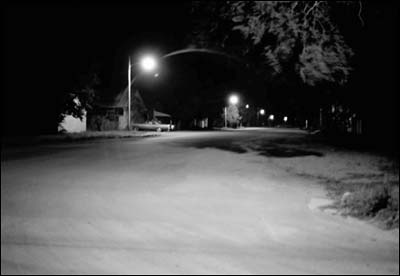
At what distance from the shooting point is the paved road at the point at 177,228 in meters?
5.64

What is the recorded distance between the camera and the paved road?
18.5 ft

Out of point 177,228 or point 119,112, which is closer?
point 177,228

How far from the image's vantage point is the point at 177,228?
23.5ft

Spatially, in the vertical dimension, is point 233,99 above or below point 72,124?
above

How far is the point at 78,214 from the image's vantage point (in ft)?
25.9

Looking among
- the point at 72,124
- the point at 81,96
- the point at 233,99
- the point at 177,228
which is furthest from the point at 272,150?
the point at 233,99

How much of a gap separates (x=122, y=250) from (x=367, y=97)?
17109 millimetres

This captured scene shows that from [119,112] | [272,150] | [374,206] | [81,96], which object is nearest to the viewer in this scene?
[374,206]

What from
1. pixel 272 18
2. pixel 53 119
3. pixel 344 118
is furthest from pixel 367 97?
pixel 344 118

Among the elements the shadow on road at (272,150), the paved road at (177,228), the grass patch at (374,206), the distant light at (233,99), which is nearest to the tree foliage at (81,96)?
the shadow on road at (272,150)

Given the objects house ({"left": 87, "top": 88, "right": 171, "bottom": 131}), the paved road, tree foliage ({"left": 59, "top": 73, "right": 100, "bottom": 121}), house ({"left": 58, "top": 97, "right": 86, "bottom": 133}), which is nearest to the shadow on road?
the paved road

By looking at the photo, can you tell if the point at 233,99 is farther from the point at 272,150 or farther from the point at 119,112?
the point at 272,150

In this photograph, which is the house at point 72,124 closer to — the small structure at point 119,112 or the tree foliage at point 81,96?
the tree foliage at point 81,96

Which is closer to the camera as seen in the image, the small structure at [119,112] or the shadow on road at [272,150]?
the shadow on road at [272,150]
